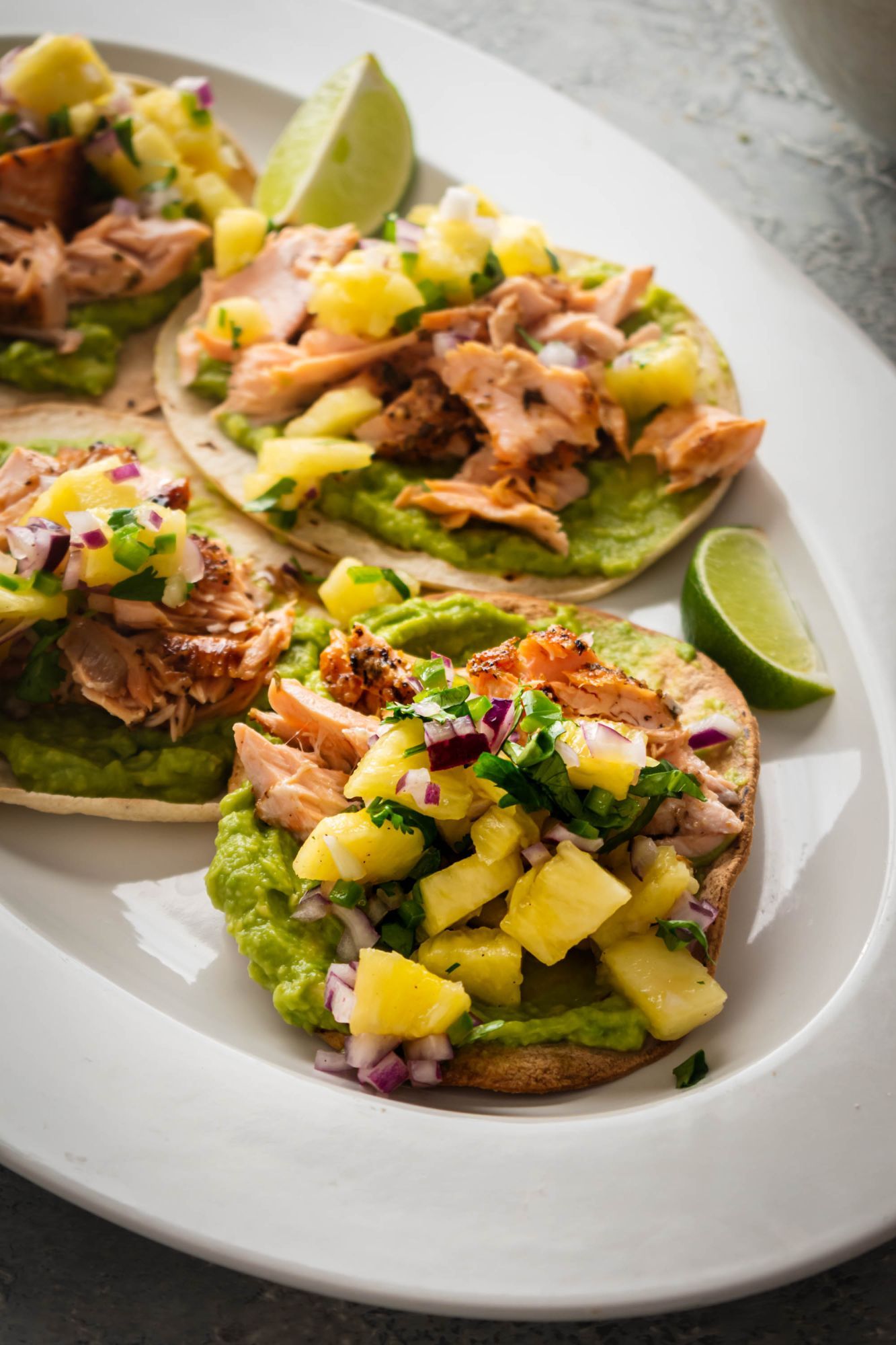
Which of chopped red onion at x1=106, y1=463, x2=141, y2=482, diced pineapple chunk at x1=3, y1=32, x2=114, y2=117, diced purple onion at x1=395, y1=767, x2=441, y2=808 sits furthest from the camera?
diced pineapple chunk at x1=3, y1=32, x2=114, y2=117

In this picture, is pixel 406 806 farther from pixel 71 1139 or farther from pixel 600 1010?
pixel 71 1139

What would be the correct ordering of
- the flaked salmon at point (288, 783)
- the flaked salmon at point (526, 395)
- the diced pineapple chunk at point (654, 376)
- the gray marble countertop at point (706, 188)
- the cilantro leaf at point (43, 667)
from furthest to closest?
the diced pineapple chunk at point (654, 376) < the flaked salmon at point (526, 395) < the cilantro leaf at point (43, 667) < the flaked salmon at point (288, 783) < the gray marble countertop at point (706, 188)

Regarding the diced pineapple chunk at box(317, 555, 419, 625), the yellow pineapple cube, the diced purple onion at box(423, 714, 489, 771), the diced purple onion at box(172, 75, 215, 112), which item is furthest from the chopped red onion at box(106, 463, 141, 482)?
the diced purple onion at box(172, 75, 215, 112)

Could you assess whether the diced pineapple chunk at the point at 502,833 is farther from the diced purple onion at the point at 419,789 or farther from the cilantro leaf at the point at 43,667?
the cilantro leaf at the point at 43,667

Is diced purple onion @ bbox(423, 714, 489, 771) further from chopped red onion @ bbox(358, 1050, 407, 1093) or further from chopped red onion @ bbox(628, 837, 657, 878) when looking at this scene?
chopped red onion @ bbox(358, 1050, 407, 1093)

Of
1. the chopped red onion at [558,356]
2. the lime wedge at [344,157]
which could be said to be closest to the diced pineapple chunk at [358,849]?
the chopped red onion at [558,356]

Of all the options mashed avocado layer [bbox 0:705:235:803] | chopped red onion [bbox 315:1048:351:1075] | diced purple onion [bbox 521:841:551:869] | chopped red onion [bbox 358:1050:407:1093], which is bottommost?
mashed avocado layer [bbox 0:705:235:803]

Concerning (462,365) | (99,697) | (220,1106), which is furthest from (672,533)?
(220,1106)
